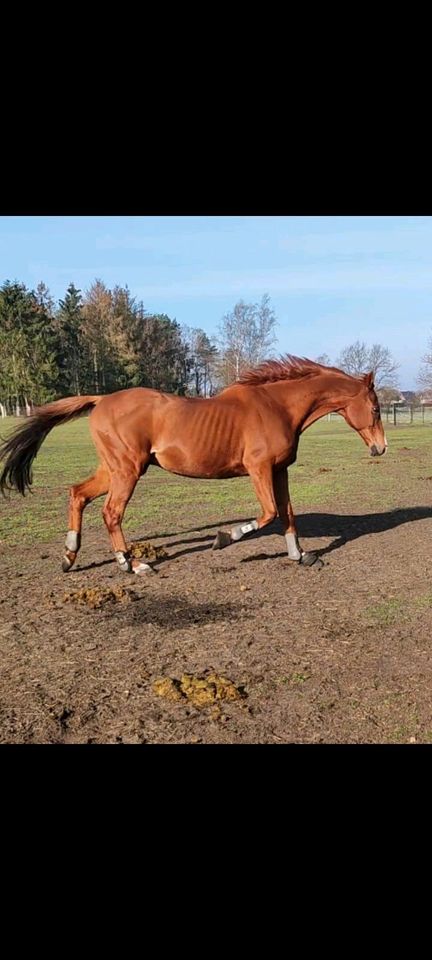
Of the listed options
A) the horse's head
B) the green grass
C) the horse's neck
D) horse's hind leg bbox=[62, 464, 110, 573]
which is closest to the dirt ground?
horse's hind leg bbox=[62, 464, 110, 573]

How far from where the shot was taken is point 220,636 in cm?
452

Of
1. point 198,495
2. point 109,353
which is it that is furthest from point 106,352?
point 198,495

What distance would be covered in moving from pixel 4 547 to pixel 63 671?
4.12 metres

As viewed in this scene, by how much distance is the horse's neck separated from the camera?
6.63m

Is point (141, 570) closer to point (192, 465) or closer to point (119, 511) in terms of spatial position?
point (119, 511)

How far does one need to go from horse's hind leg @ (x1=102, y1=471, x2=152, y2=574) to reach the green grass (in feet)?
6.94

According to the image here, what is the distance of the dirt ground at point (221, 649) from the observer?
124 inches

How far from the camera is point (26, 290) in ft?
190

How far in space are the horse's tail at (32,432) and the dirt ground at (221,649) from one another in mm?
1055

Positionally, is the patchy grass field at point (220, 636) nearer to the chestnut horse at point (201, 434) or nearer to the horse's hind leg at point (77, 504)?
the horse's hind leg at point (77, 504)

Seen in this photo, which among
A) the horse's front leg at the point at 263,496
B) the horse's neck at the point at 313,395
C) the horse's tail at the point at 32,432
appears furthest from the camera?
the horse's neck at the point at 313,395

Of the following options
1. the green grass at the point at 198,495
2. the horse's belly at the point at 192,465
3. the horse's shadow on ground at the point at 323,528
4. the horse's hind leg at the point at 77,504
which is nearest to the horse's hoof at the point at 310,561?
the horse's shadow on ground at the point at 323,528

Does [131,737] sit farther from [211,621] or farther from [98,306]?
[98,306]
